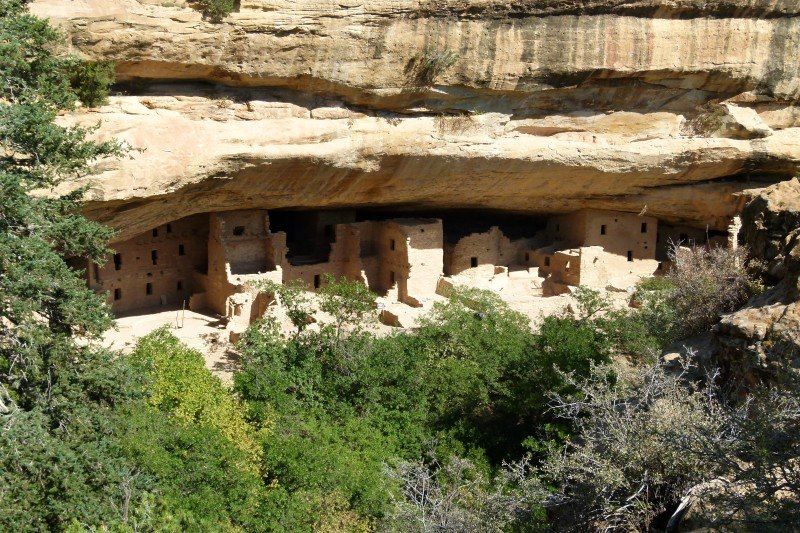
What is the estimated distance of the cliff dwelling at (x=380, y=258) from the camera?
18.6 metres

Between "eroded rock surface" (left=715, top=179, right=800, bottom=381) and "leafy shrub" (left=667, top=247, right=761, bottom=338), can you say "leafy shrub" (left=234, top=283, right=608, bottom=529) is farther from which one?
"eroded rock surface" (left=715, top=179, right=800, bottom=381)

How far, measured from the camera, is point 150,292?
19219 mm

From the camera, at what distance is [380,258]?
67.7 feet

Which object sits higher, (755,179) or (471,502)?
(755,179)

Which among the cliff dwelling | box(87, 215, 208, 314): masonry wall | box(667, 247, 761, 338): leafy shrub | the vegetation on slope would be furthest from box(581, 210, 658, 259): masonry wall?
box(87, 215, 208, 314): masonry wall

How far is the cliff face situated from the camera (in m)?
14.7

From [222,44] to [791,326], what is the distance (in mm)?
10078

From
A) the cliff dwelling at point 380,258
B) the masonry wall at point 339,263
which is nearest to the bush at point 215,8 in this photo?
the cliff dwelling at point 380,258

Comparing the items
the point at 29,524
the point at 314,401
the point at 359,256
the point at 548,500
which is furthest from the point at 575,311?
the point at 29,524

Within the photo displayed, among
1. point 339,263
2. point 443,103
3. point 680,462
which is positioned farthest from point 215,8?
point 680,462

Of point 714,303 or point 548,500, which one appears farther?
point 714,303

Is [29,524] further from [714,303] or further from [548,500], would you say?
[714,303]

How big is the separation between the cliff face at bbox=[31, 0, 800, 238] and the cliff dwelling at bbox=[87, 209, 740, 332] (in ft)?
3.39

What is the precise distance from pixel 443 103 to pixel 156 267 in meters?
7.19
